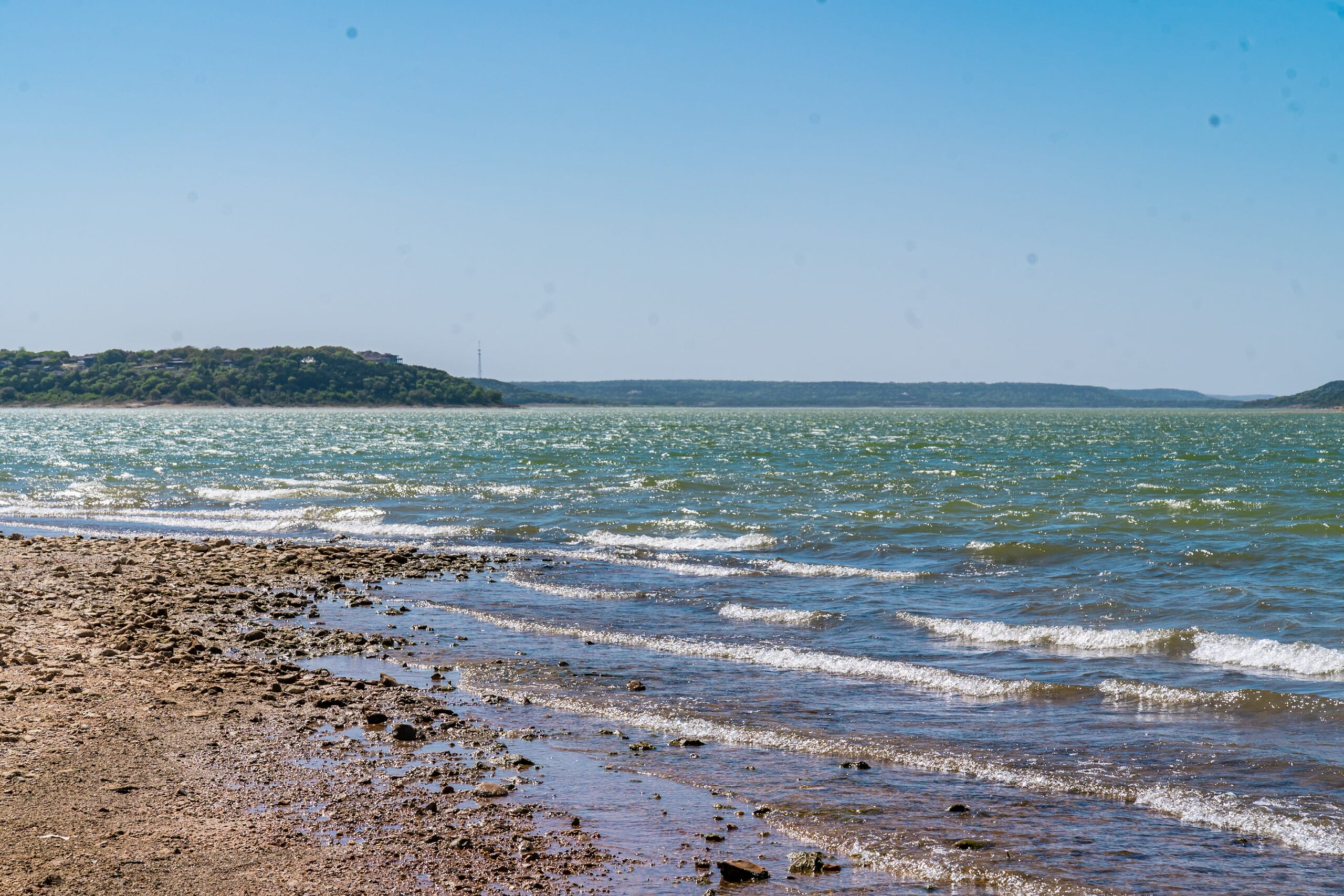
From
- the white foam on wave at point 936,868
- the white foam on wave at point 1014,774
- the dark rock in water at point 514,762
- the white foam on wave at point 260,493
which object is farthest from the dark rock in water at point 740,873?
the white foam on wave at point 260,493

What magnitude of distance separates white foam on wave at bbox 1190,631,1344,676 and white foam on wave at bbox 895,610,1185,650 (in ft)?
1.50

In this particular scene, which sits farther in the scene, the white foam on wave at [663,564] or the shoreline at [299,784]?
the white foam on wave at [663,564]

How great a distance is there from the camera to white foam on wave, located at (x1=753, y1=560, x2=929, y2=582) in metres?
18.2

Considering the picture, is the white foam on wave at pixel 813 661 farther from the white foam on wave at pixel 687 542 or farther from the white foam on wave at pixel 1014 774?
the white foam on wave at pixel 687 542

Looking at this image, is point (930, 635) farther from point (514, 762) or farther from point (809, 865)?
point (809, 865)

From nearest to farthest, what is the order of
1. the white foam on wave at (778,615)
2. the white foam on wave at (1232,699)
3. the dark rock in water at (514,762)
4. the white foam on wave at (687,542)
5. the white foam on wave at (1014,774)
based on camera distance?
the white foam on wave at (1014,774)
the dark rock in water at (514,762)
the white foam on wave at (1232,699)
the white foam on wave at (778,615)
the white foam on wave at (687,542)

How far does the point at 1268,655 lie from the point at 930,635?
3.73m

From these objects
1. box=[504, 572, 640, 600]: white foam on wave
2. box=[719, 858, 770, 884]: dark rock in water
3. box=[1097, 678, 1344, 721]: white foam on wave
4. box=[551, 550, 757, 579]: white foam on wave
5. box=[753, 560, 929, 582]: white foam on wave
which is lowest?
box=[551, 550, 757, 579]: white foam on wave

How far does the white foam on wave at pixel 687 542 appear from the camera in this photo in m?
22.0

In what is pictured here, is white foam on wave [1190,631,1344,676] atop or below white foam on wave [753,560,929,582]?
atop

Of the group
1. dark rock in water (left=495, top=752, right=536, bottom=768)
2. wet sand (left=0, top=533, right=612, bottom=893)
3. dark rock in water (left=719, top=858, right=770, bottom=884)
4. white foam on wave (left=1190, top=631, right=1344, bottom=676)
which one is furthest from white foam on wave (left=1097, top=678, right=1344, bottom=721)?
wet sand (left=0, top=533, right=612, bottom=893)

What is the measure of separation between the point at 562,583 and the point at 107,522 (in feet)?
50.9

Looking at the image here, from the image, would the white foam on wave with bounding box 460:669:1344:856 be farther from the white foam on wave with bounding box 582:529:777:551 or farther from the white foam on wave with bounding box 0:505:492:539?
the white foam on wave with bounding box 0:505:492:539

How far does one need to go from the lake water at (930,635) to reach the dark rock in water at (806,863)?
13.6 inches
